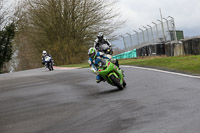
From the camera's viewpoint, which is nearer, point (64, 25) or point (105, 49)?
point (105, 49)

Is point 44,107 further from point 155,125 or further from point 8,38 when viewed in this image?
point 8,38

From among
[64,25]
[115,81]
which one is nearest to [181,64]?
[115,81]

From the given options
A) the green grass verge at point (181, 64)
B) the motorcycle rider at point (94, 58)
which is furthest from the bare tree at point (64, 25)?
the motorcycle rider at point (94, 58)

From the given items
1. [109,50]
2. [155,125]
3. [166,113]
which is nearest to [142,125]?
[155,125]

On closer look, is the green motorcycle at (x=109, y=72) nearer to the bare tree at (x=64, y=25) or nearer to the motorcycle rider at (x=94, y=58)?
the motorcycle rider at (x=94, y=58)

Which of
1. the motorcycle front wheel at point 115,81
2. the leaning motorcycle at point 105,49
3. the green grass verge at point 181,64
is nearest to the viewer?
the motorcycle front wheel at point 115,81

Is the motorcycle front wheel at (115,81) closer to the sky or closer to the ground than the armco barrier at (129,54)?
closer to the ground

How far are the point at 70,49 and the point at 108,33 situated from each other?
5499 millimetres

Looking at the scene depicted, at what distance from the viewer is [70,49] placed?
49594 mm

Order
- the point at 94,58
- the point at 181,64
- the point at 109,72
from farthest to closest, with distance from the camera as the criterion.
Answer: the point at 181,64
the point at 94,58
the point at 109,72

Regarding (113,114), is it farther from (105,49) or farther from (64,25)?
(64,25)

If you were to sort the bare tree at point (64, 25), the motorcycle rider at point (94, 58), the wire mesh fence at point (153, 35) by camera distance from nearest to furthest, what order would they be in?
the motorcycle rider at point (94, 58)
the wire mesh fence at point (153, 35)
the bare tree at point (64, 25)

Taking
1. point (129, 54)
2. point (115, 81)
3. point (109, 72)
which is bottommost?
point (115, 81)

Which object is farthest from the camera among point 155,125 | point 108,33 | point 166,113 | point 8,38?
point 8,38
